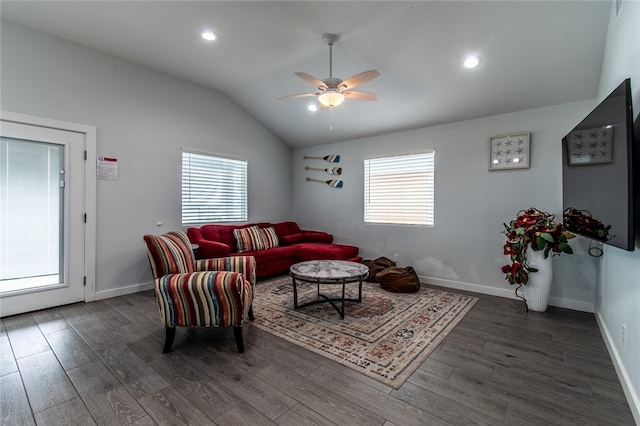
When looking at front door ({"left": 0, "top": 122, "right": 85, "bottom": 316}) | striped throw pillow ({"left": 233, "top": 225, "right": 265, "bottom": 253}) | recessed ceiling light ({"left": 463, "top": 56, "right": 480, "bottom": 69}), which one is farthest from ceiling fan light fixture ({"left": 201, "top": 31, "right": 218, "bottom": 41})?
recessed ceiling light ({"left": 463, "top": 56, "right": 480, "bottom": 69})

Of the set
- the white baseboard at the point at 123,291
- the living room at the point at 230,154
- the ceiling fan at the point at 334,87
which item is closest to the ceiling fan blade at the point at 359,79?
the ceiling fan at the point at 334,87

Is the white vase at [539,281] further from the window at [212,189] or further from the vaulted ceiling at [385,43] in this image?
the window at [212,189]

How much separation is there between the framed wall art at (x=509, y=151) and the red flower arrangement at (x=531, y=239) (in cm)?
71

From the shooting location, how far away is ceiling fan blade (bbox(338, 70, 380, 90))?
2617 millimetres

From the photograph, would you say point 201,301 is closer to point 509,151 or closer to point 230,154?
point 230,154

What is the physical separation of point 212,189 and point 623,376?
5258 millimetres

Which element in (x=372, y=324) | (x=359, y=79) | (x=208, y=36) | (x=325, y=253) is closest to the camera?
(x=359, y=79)

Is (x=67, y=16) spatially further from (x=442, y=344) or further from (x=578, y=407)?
(x=578, y=407)

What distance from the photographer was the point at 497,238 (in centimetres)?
395

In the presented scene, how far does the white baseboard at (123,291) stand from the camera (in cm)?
369

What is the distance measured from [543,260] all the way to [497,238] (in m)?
0.74

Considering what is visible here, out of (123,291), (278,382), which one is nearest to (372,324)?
(278,382)

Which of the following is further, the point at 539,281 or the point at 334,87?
the point at 539,281

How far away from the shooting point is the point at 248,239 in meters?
4.87
